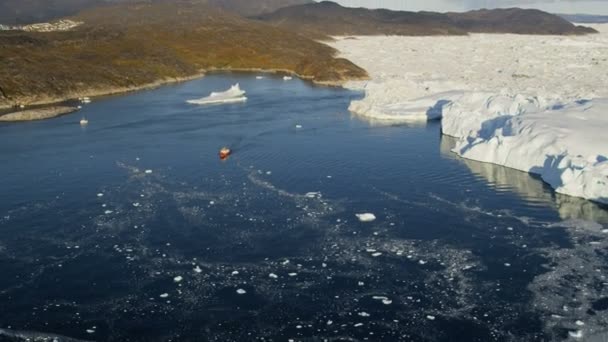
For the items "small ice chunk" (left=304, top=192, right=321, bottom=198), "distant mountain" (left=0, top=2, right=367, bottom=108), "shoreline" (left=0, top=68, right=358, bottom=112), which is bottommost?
"small ice chunk" (left=304, top=192, right=321, bottom=198)

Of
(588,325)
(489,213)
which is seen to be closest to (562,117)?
(489,213)

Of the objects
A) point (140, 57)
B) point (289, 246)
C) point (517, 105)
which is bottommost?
point (289, 246)

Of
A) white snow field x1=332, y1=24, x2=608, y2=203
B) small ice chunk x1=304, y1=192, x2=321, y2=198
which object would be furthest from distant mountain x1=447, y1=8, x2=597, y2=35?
small ice chunk x1=304, y1=192, x2=321, y2=198

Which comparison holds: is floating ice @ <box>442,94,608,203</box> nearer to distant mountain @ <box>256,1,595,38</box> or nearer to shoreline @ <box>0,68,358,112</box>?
shoreline @ <box>0,68,358,112</box>

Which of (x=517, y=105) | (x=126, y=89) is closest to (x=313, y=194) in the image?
(x=517, y=105)

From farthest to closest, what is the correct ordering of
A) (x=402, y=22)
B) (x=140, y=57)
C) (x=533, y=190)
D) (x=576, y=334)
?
(x=402, y=22) → (x=140, y=57) → (x=533, y=190) → (x=576, y=334)

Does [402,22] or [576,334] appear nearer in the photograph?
[576,334]

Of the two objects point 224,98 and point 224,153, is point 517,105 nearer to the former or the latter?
point 224,153
